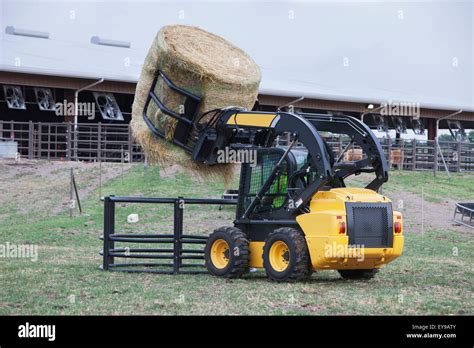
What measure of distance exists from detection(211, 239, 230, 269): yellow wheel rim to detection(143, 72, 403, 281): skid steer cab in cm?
1

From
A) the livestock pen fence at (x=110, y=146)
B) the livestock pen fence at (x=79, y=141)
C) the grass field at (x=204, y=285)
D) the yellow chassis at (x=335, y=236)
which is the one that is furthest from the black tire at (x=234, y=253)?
the livestock pen fence at (x=79, y=141)

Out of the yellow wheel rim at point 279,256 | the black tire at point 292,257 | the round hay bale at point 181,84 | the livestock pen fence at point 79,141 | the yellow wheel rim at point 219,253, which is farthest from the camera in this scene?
the livestock pen fence at point 79,141

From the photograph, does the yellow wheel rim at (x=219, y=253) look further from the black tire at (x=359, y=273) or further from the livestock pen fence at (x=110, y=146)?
the livestock pen fence at (x=110, y=146)

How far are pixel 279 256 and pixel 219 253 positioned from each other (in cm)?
126

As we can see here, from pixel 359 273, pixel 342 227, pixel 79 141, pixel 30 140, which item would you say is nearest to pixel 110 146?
pixel 79 141

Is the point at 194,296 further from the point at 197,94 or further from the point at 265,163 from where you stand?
the point at 197,94

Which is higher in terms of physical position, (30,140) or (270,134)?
(30,140)

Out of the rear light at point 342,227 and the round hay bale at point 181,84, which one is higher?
the round hay bale at point 181,84

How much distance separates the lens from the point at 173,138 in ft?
46.4

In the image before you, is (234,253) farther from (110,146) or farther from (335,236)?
(110,146)

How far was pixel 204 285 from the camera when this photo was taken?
40.8 feet

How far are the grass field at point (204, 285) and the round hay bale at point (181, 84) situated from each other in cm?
122

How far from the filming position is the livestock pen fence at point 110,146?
3322 centimetres
